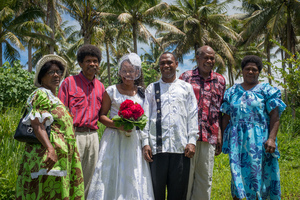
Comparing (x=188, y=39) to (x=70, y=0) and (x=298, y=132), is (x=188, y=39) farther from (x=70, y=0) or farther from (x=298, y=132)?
(x=298, y=132)

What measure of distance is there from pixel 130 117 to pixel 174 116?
23.5 inches

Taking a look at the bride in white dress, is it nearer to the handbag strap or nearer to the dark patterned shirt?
the handbag strap

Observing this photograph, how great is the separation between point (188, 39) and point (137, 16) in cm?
470

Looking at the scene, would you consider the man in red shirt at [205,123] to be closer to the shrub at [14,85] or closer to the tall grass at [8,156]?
the tall grass at [8,156]

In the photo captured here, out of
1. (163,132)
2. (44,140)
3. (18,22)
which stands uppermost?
(18,22)

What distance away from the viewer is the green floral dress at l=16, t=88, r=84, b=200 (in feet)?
9.39

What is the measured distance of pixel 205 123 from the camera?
3822 millimetres

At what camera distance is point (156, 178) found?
11.3 feet

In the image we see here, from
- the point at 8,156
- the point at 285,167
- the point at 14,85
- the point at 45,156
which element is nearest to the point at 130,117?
the point at 45,156

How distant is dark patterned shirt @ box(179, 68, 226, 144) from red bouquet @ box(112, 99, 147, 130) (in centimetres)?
92

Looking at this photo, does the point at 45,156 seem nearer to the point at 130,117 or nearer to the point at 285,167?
the point at 130,117

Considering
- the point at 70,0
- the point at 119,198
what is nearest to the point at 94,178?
the point at 119,198

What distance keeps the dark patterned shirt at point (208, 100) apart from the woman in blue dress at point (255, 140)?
21cm

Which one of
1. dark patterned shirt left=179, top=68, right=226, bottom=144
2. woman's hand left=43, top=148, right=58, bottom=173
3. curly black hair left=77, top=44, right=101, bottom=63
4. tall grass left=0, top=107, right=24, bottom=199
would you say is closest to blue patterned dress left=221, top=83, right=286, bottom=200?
dark patterned shirt left=179, top=68, right=226, bottom=144
